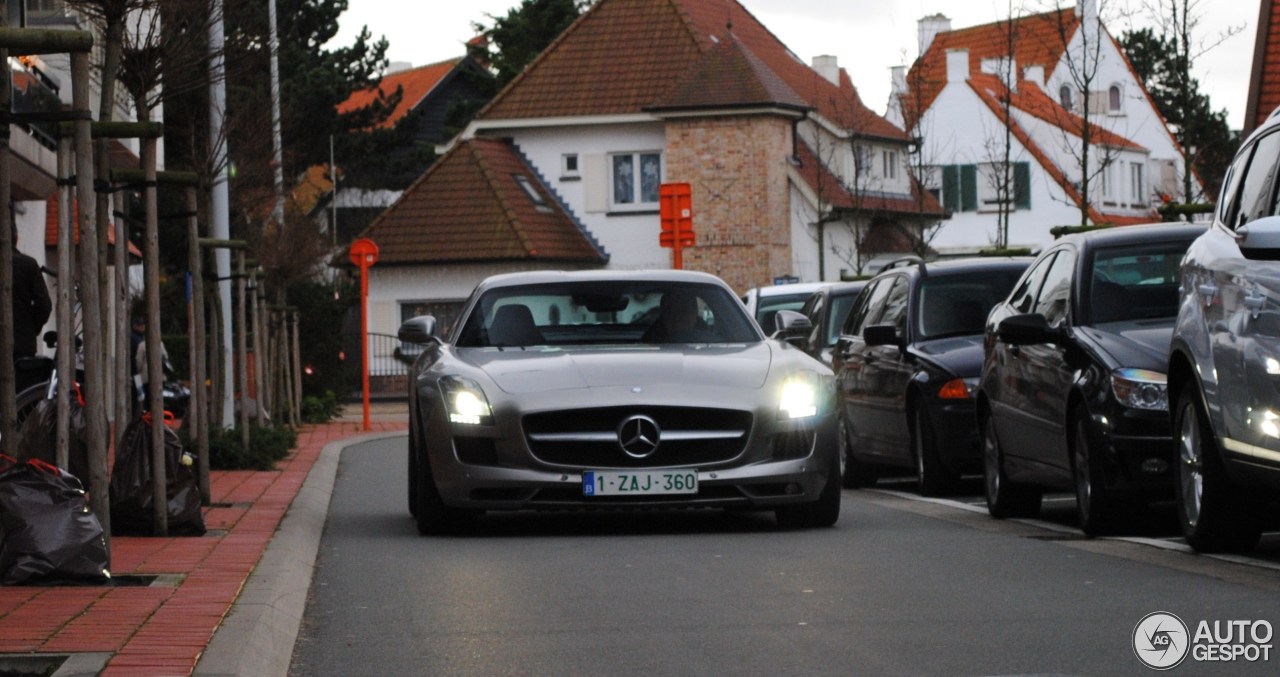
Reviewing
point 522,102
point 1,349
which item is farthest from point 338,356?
point 1,349

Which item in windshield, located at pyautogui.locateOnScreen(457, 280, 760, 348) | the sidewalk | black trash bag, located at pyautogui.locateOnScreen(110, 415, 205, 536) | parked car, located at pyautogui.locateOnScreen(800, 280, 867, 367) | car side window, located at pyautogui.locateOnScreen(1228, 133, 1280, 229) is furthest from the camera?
parked car, located at pyautogui.locateOnScreen(800, 280, 867, 367)

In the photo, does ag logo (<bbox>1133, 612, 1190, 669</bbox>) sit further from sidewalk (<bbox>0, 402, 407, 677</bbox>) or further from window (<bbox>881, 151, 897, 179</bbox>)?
window (<bbox>881, 151, 897, 179</bbox>)

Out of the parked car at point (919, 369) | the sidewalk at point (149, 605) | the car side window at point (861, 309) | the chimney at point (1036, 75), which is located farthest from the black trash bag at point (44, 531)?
the chimney at point (1036, 75)

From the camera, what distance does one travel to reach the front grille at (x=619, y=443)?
38.0 ft

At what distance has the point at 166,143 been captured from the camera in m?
47.3

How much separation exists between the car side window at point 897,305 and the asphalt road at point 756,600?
385 centimetres

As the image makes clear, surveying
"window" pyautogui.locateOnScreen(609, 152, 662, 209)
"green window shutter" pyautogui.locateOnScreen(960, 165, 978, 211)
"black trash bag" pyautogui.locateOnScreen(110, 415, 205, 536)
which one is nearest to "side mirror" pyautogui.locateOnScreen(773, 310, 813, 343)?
"black trash bag" pyautogui.locateOnScreen(110, 415, 205, 536)

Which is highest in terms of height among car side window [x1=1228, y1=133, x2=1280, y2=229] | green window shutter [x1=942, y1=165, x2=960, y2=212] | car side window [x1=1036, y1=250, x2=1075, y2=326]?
green window shutter [x1=942, y1=165, x2=960, y2=212]

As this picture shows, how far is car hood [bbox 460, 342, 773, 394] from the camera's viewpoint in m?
11.8

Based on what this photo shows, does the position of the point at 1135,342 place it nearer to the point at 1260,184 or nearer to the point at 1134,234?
the point at 1134,234

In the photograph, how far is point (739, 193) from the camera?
5534 cm

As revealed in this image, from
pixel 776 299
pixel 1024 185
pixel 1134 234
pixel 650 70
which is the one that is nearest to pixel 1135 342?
pixel 1134 234

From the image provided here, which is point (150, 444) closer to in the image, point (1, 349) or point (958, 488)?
point (1, 349)

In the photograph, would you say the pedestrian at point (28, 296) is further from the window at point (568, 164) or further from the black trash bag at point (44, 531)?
the window at point (568, 164)
